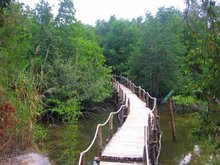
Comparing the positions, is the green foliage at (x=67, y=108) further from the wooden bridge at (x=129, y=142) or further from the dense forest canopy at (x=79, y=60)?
the wooden bridge at (x=129, y=142)

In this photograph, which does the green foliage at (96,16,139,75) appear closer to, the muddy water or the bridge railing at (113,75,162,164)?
the bridge railing at (113,75,162,164)

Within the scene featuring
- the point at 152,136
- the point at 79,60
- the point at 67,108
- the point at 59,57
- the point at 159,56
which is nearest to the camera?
the point at 152,136

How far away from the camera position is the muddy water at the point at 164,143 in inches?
567

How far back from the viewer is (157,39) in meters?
29.8

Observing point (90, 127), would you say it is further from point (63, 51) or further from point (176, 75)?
point (176, 75)

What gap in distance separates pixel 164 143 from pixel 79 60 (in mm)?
9698

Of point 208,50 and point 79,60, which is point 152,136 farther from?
point 79,60

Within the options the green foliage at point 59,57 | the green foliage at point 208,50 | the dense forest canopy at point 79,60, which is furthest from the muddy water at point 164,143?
the green foliage at point 208,50

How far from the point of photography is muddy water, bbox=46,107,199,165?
567 inches

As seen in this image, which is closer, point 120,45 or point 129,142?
point 129,142

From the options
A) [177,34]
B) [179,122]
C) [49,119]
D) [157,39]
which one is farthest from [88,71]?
[177,34]

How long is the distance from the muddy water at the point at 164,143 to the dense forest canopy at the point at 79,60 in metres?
1.05

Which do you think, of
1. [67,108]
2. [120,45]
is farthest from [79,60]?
[120,45]

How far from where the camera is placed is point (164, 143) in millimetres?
17094
